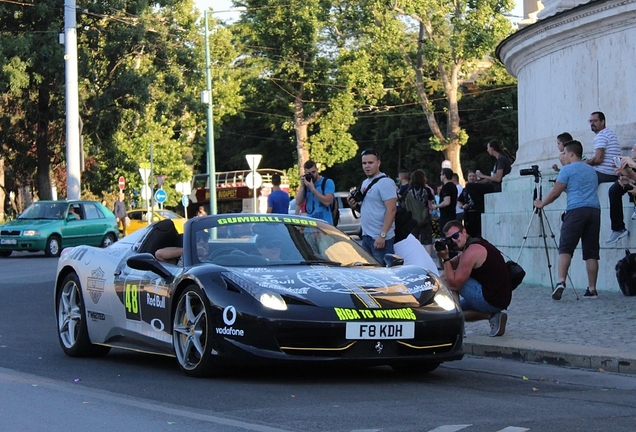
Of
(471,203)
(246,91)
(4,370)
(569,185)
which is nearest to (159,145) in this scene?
(246,91)

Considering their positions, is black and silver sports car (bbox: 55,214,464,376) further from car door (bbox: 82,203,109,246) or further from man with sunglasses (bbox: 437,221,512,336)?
car door (bbox: 82,203,109,246)

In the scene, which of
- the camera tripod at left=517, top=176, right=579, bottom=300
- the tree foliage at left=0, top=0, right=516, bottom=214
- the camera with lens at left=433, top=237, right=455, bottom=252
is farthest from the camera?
the tree foliage at left=0, top=0, right=516, bottom=214

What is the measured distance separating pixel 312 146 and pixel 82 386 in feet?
210

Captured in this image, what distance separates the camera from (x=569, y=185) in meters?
14.5

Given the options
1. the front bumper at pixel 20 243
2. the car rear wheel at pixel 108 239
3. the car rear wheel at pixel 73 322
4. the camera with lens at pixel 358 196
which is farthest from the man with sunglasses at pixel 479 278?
the car rear wheel at pixel 108 239

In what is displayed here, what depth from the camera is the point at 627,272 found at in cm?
1481

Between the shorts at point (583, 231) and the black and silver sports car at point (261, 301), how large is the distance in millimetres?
5104

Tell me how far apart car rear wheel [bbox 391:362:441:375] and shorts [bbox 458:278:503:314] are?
6.45 feet

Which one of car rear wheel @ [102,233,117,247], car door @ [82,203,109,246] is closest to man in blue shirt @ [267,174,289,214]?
car door @ [82,203,109,246]

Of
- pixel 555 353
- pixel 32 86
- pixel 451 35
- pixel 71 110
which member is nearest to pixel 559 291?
pixel 555 353

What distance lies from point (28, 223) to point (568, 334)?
958 inches

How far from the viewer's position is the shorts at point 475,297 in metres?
11.4

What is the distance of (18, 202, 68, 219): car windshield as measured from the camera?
3428 centimetres

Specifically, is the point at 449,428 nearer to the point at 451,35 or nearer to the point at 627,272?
the point at 627,272
